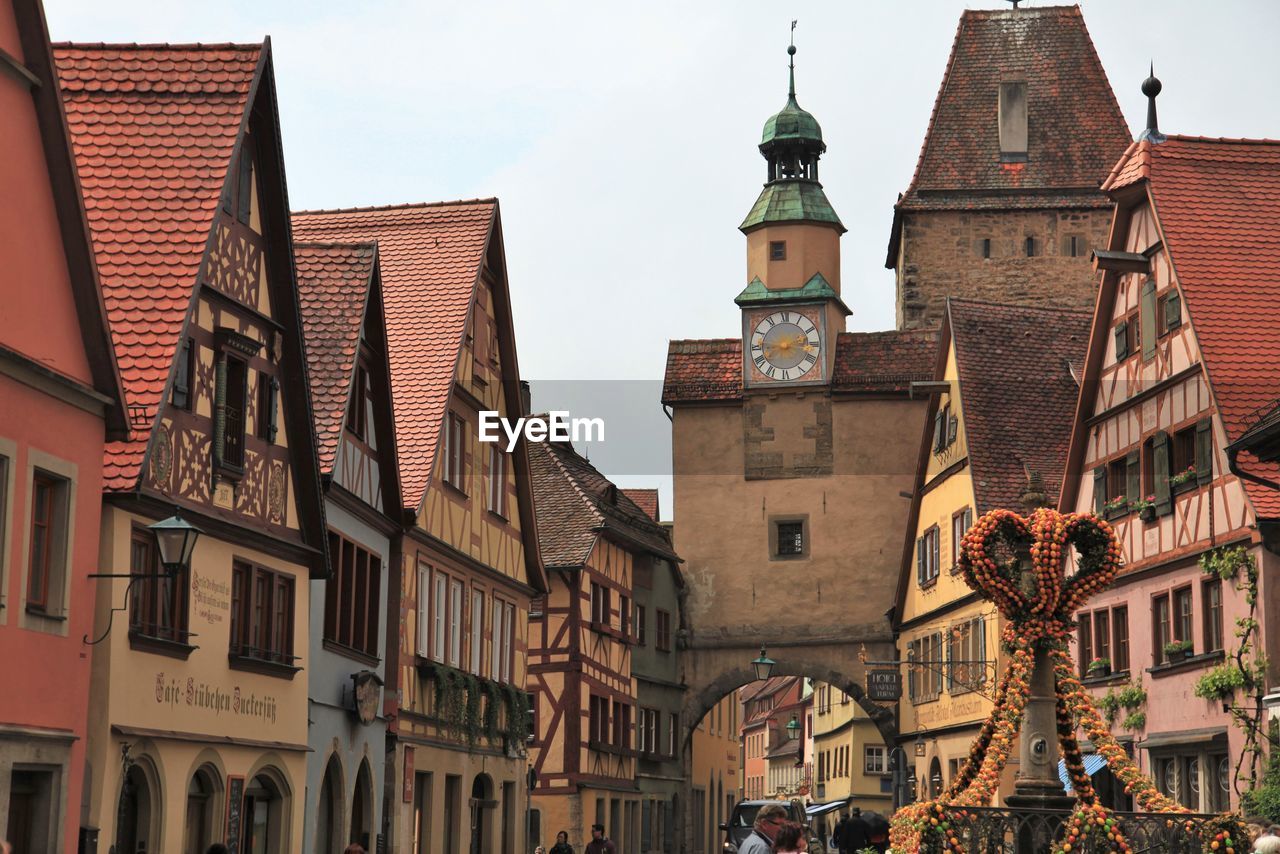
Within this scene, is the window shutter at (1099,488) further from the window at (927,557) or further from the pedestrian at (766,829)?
the pedestrian at (766,829)

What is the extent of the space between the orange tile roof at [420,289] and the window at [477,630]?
3.50 meters

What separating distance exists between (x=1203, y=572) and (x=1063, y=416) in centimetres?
1183

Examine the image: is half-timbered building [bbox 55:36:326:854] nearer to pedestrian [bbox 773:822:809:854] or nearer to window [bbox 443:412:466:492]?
window [bbox 443:412:466:492]

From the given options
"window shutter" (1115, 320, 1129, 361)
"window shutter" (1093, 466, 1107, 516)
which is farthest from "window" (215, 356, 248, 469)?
"window shutter" (1093, 466, 1107, 516)

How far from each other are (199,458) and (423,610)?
326 inches

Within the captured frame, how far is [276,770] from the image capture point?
19.6 m

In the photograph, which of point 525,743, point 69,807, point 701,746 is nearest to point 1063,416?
point 525,743

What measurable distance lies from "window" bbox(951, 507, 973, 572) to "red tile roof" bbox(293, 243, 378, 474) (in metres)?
15.2

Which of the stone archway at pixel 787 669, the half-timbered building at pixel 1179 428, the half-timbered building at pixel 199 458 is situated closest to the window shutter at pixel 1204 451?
the half-timbered building at pixel 1179 428

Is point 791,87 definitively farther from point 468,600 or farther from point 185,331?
point 185,331

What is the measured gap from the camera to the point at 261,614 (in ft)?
63.7

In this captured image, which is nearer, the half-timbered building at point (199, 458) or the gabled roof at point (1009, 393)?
the half-timbered building at point (199, 458)

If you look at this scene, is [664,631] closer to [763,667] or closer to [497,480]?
[763,667]

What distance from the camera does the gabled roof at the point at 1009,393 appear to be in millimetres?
35000
